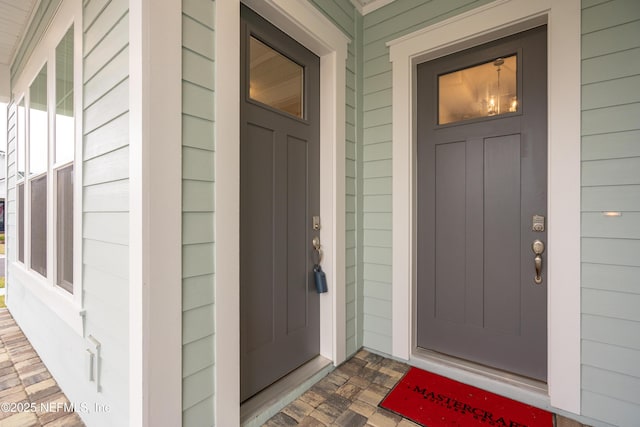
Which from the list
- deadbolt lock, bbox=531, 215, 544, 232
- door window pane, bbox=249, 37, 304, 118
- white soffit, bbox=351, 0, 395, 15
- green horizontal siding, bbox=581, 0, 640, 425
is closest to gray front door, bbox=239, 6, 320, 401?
door window pane, bbox=249, 37, 304, 118

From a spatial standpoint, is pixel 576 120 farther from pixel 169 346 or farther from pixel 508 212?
pixel 169 346

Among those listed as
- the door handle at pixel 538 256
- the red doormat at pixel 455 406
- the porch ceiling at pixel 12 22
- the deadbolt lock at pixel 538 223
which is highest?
the porch ceiling at pixel 12 22

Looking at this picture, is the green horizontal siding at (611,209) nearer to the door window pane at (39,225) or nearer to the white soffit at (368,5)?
the white soffit at (368,5)

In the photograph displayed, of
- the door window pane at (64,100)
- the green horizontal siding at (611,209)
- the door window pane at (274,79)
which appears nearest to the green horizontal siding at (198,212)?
the door window pane at (274,79)

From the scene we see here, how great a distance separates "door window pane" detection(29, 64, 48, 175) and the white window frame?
0.08m

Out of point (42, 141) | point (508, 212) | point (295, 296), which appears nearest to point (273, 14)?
point (295, 296)

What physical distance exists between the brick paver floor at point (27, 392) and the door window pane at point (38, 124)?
147 centimetres

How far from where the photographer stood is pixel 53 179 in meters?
1.92

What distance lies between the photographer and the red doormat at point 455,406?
1539 mm

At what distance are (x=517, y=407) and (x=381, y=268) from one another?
44.3 inches

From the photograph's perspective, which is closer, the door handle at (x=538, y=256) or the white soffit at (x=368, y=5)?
the door handle at (x=538, y=256)

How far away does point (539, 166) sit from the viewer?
5.79 ft

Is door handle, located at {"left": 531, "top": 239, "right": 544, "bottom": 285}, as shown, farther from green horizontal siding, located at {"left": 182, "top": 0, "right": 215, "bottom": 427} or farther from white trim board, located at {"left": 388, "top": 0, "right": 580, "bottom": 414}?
green horizontal siding, located at {"left": 182, "top": 0, "right": 215, "bottom": 427}

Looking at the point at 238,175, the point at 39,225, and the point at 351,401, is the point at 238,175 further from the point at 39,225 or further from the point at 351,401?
the point at 39,225
